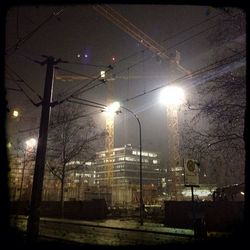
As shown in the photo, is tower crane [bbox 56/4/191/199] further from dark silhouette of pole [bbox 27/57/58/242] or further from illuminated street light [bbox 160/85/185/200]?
dark silhouette of pole [bbox 27/57/58/242]

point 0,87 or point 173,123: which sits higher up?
point 173,123

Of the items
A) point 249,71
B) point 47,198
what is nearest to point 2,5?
point 249,71

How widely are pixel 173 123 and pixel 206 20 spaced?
57997 millimetres

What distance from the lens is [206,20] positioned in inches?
598

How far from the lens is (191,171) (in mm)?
14648

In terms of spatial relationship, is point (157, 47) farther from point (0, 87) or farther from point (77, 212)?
point (0, 87)

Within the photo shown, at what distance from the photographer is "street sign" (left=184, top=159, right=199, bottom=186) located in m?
14.5

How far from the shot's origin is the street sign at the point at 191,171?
1447cm

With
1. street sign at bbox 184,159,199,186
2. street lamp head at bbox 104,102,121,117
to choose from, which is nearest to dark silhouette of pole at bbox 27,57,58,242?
street lamp head at bbox 104,102,121,117

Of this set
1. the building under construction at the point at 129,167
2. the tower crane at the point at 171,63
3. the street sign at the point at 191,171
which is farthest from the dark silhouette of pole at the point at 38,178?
the building under construction at the point at 129,167

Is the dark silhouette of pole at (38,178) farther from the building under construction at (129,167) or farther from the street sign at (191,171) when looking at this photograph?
the building under construction at (129,167)

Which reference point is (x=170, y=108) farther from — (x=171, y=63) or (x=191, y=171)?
(x=191, y=171)

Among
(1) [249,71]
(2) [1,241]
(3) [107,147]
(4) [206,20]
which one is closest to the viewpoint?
(1) [249,71]

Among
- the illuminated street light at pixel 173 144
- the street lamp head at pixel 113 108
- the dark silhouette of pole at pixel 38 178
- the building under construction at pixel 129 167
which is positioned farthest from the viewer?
the building under construction at pixel 129 167
